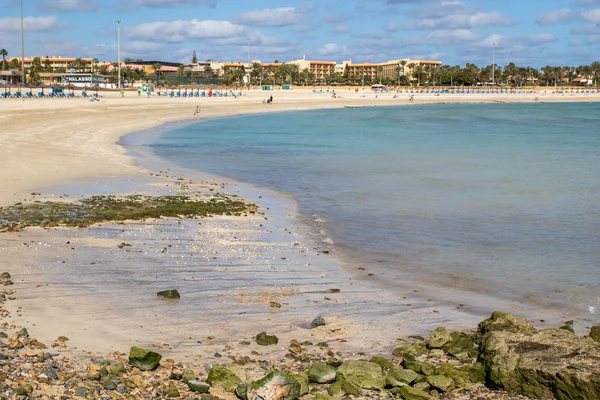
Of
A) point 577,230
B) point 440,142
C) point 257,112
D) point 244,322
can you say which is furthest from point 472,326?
point 257,112

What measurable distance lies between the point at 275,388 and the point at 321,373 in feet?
2.10

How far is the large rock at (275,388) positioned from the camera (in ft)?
17.0

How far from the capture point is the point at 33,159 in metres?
22.0

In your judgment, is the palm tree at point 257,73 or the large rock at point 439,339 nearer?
the large rock at point 439,339

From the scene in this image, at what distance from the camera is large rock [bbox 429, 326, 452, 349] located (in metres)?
6.58

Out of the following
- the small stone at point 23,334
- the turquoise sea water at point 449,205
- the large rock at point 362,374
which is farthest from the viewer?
the turquoise sea water at point 449,205

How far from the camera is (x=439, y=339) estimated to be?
667 cm

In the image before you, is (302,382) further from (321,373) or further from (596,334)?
(596,334)

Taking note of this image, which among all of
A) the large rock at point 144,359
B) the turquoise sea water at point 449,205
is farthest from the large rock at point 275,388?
the turquoise sea water at point 449,205

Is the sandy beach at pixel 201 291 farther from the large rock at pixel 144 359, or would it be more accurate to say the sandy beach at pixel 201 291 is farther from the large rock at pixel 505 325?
the large rock at pixel 505 325

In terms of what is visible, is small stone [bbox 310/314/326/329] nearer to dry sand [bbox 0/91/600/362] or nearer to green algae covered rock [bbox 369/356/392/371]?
dry sand [bbox 0/91/600/362]

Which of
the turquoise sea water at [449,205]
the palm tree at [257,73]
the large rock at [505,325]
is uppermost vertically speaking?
the palm tree at [257,73]

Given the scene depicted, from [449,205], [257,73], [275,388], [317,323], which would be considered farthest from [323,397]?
[257,73]

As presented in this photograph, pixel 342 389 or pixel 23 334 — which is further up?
pixel 23 334
